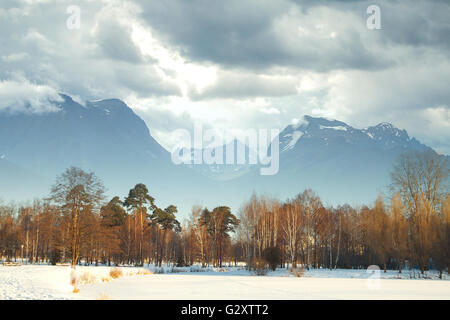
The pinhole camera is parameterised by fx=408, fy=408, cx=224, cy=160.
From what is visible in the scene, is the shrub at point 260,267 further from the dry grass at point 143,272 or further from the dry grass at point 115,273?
the dry grass at point 115,273

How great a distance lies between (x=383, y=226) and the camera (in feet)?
171

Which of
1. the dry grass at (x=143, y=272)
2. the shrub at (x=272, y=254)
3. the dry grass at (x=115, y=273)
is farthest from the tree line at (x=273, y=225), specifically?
the dry grass at (x=143, y=272)

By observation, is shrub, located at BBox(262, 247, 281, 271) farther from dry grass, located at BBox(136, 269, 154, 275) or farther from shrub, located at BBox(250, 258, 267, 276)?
dry grass, located at BBox(136, 269, 154, 275)

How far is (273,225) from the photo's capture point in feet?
207

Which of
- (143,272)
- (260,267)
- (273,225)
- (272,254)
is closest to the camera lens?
(143,272)

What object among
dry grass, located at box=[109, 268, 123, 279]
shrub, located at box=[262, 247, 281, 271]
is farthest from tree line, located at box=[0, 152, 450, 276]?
dry grass, located at box=[109, 268, 123, 279]

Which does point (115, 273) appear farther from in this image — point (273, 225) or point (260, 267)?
point (273, 225)

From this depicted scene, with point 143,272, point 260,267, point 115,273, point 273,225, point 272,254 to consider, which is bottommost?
point 143,272

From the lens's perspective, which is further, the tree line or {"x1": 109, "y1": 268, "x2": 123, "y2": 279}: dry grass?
the tree line

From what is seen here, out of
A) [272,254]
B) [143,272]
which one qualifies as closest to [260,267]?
[272,254]

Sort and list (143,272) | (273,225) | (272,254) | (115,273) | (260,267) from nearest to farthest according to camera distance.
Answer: (115,273) < (143,272) < (260,267) < (272,254) < (273,225)

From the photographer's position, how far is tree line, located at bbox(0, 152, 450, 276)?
4391 cm

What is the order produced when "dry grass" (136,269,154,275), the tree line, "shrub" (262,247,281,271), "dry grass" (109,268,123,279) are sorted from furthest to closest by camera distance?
"shrub" (262,247,281,271), "dry grass" (136,269,154,275), the tree line, "dry grass" (109,268,123,279)

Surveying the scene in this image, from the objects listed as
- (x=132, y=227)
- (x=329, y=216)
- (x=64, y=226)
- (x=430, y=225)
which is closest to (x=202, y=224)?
(x=132, y=227)
